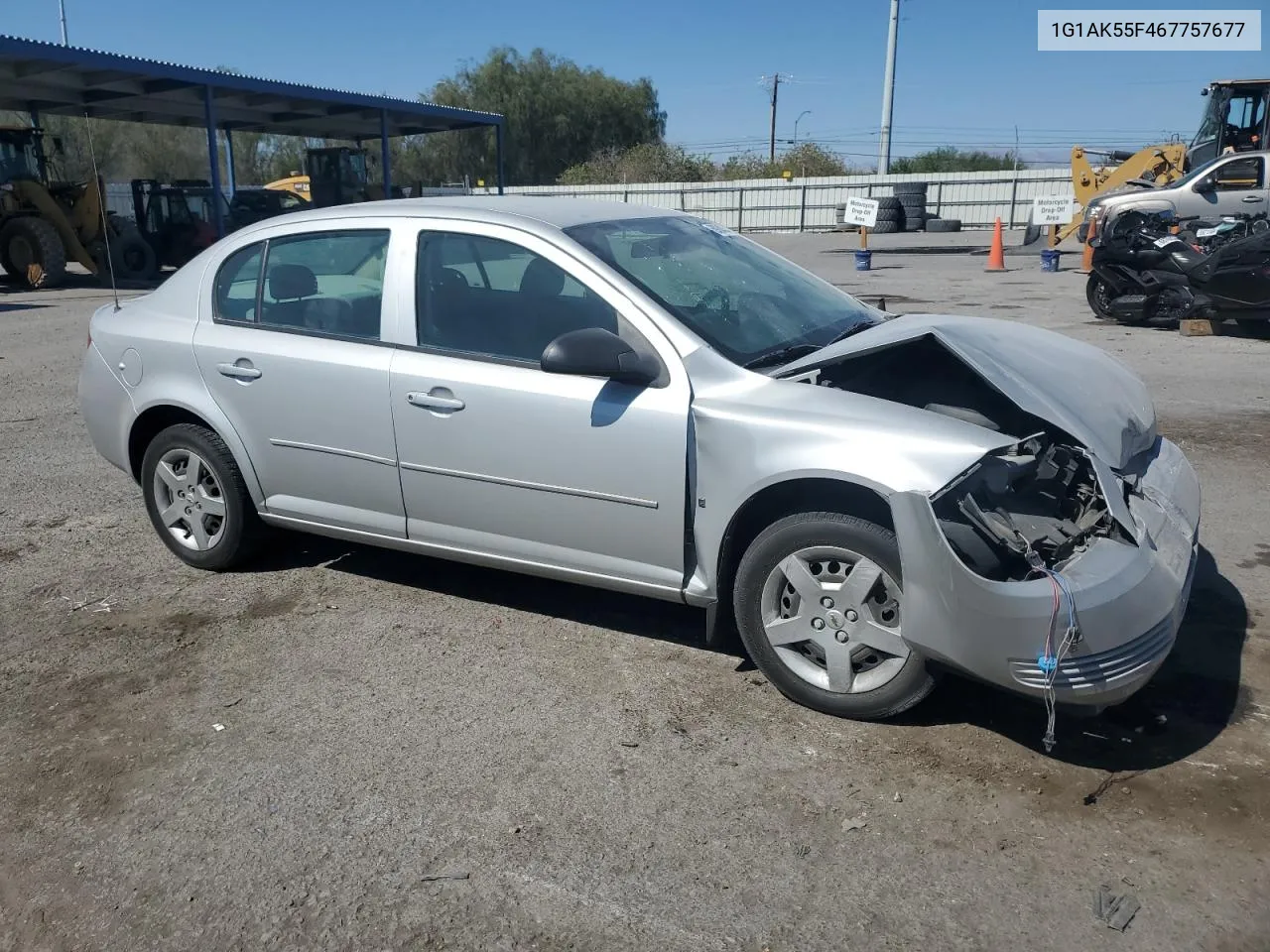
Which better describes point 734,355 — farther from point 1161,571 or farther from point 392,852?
point 392,852

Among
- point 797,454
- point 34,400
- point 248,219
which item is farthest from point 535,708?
point 248,219

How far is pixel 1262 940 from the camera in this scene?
2.48 m

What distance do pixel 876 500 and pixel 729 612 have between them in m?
0.74

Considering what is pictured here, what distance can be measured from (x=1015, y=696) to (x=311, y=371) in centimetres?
297

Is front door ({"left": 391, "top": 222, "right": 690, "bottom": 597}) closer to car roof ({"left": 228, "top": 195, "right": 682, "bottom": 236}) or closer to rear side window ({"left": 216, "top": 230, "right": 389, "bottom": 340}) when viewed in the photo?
car roof ({"left": 228, "top": 195, "right": 682, "bottom": 236})

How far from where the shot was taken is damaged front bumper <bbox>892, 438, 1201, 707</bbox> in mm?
3008

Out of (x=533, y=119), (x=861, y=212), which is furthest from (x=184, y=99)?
(x=533, y=119)

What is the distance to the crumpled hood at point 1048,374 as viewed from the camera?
3.46 meters

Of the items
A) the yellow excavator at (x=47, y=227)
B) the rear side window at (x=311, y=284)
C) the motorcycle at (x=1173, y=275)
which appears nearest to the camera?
the rear side window at (x=311, y=284)

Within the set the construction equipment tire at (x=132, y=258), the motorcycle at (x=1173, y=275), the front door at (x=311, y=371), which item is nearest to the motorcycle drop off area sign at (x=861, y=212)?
the motorcycle at (x=1173, y=275)

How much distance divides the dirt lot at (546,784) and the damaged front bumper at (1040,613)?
0.35 metres

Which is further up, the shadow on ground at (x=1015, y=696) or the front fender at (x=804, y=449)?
the front fender at (x=804, y=449)

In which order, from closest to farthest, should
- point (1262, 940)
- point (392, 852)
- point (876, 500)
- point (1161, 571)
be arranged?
point (1262, 940) < point (392, 852) < point (1161, 571) < point (876, 500)

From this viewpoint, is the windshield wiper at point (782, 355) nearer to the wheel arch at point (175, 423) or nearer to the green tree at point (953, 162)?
the wheel arch at point (175, 423)
